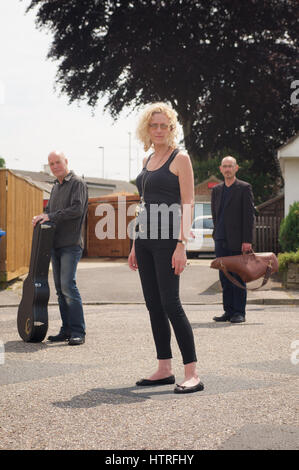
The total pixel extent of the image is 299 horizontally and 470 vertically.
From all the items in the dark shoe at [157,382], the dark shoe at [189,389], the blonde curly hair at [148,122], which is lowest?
the dark shoe at [157,382]

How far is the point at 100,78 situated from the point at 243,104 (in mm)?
6102

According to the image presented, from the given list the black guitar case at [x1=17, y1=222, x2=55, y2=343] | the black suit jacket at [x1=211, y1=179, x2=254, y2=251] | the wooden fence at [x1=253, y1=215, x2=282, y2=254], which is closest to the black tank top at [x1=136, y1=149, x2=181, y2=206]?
the black guitar case at [x1=17, y1=222, x2=55, y2=343]

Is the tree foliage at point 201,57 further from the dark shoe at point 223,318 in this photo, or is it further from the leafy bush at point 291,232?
the dark shoe at point 223,318

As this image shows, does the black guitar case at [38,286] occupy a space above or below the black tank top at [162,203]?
below

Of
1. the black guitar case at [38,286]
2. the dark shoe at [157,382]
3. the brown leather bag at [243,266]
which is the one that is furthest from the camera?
the brown leather bag at [243,266]

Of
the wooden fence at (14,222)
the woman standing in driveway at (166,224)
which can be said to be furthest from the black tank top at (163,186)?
the wooden fence at (14,222)

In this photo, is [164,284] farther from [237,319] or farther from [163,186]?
[237,319]

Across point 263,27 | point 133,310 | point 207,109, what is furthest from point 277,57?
point 133,310

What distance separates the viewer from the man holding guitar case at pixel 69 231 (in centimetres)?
644

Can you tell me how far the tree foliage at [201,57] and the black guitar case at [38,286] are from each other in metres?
20.4

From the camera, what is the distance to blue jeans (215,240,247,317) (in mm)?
7941

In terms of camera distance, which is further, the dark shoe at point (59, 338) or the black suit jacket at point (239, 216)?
the black suit jacket at point (239, 216)
